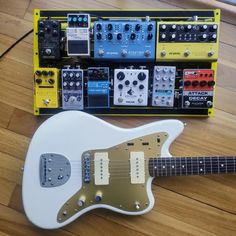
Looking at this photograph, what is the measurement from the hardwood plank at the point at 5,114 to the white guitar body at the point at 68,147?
213 millimetres

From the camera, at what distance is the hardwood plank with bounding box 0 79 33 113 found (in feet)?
5.24

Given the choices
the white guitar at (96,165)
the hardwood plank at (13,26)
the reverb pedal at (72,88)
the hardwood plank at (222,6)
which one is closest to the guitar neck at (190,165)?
the white guitar at (96,165)

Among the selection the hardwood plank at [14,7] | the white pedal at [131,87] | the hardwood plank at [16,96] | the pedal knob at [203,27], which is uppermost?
the hardwood plank at [14,7]

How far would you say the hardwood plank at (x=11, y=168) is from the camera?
156 centimetres

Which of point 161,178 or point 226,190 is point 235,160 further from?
point 161,178

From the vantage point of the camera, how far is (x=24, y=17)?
1640 mm

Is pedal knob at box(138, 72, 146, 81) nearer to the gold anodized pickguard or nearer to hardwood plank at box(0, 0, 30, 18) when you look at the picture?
the gold anodized pickguard

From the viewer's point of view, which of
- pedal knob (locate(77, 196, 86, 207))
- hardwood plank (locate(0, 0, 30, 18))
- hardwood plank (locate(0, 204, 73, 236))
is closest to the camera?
pedal knob (locate(77, 196, 86, 207))

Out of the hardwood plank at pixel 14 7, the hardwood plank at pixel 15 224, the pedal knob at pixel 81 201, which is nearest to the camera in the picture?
the pedal knob at pixel 81 201

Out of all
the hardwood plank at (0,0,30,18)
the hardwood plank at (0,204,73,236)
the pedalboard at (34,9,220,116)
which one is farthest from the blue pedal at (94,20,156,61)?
the hardwood plank at (0,204,73,236)

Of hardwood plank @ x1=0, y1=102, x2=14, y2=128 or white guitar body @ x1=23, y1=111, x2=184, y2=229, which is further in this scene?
hardwood plank @ x1=0, y1=102, x2=14, y2=128

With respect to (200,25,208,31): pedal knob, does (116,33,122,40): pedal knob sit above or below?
below

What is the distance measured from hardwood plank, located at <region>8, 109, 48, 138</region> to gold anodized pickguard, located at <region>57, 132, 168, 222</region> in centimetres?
29

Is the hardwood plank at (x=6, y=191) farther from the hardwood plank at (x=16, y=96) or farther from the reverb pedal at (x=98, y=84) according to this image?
the reverb pedal at (x=98, y=84)
